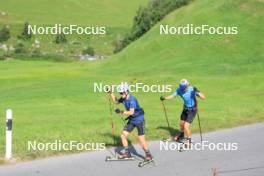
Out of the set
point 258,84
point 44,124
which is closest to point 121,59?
point 258,84

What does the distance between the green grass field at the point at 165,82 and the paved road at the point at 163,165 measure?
1163mm

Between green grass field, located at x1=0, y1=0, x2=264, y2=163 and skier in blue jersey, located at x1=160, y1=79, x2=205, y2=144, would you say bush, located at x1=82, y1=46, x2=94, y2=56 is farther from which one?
skier in blue jersey, located at x1=160, y1=79, x2=205, y2=144

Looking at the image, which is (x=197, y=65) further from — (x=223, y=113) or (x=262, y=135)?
(x=262, y=135)

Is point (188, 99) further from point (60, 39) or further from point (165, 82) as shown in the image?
point (60, 39)

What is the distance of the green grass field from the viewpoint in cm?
2127

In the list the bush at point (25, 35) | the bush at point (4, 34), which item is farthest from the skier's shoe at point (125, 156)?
the bush at point (4, 34)

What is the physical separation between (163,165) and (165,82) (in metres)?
25.1

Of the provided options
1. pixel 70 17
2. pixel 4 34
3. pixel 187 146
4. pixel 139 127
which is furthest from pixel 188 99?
pixel 70 17

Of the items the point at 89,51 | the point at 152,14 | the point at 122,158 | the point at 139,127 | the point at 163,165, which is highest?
the point at 89,51

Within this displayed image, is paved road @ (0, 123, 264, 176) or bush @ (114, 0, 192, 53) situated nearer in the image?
paved road @ (0, 123, 264, 176)

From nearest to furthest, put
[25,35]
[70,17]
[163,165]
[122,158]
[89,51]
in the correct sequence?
[163,165] < [122,158] < [89,51] < [25,35] < [70,17]

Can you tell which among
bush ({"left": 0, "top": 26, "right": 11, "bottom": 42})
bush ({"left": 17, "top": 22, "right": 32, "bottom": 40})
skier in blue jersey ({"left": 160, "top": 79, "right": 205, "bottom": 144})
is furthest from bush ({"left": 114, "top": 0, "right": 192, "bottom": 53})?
bush ({"left": 0, "top": 26, "right": 11, "bottom": 42})

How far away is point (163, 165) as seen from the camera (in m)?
15.3

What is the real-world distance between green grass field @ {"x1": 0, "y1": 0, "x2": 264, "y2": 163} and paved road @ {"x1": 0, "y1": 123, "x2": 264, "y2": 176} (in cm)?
116
